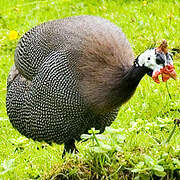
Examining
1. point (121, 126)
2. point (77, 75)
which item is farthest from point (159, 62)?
point (121, 126)

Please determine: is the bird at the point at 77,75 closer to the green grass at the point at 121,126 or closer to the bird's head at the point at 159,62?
the bird's head at the point at 159,62

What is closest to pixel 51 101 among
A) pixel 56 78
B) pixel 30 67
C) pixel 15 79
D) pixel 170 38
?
pixel 56 78

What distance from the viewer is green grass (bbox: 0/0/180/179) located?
7.78 ft

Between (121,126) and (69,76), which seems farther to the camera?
(121,126)

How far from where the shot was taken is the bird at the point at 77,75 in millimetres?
3271

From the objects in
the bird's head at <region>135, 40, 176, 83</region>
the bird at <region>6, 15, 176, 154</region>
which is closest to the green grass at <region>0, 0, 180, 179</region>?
the bird at <region>6, 15, 176, 154</region>

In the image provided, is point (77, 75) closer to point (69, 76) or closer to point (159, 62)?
point (69, 76)

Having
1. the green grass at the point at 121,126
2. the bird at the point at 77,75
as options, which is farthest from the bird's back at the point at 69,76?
the green grass at the point at 121,126

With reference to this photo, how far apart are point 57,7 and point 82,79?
417cm

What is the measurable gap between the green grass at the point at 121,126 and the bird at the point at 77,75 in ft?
0.62

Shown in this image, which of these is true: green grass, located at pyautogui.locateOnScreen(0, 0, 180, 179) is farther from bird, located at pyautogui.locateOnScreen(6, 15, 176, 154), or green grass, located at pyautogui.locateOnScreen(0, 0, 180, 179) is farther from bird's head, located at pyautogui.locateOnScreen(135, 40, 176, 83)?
bird's head, located at pyautogui.locateOnScreen(135, 40, 176, 83)

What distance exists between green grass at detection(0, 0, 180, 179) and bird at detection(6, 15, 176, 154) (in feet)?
0.62

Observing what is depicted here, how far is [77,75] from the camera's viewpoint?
133 inches

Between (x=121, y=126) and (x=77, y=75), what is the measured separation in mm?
944
